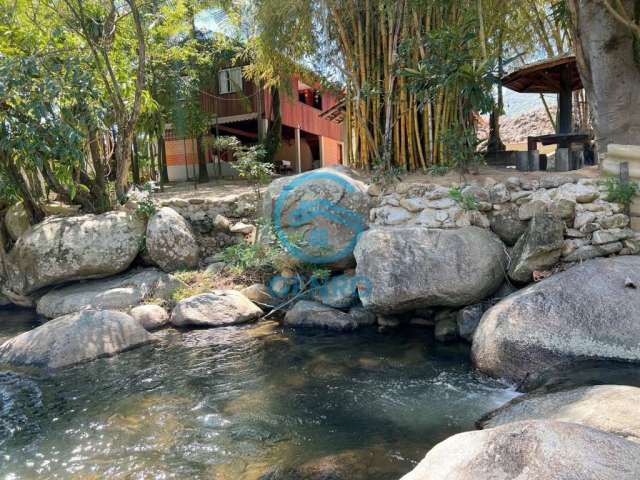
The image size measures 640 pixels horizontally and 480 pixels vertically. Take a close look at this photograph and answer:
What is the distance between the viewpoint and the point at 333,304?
5.85 m

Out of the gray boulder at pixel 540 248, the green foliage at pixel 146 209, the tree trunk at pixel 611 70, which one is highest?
the tree trunk at pixel 611 70

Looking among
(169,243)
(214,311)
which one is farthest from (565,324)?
(169,243)

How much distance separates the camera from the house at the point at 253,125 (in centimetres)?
1432

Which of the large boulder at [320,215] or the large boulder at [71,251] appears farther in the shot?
the large boulder at [71,251]

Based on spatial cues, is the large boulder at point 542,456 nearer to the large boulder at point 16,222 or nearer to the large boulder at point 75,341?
the large boulder at point 75,341

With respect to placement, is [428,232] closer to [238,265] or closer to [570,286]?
[570,286]

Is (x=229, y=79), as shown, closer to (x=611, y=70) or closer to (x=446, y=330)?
(x=611, y=70)

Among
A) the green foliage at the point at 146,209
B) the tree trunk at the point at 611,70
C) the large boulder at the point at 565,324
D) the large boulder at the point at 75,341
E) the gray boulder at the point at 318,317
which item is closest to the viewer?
the large boulder at the point at 565,324

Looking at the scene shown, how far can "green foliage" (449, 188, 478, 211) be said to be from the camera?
567 centimetres

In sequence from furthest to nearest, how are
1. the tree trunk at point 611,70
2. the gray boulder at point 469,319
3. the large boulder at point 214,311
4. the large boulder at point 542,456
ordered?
the tree trunk at point 611,70 → the large boulder at point 214,311 → the gray boulder at point 469,319 → the large boulder at point 542,456

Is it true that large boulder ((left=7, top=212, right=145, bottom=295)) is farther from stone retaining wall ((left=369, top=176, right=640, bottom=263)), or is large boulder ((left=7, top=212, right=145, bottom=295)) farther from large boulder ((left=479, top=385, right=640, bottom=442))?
large boulder ((left=479, top=385, right=640, bottom=442))

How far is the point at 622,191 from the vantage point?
5.05 meters

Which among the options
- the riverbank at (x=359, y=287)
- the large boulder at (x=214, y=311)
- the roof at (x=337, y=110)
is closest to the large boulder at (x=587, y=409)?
the riverbank at (x=359, y=287)

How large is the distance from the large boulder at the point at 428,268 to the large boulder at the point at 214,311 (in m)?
1.53
